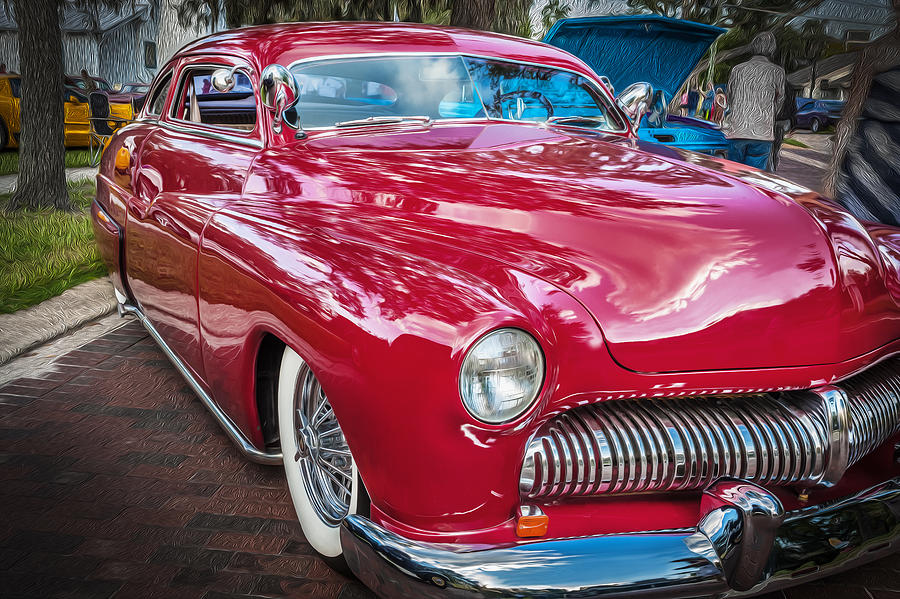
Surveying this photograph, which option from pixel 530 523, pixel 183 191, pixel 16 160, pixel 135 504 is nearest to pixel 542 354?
pixel 530 523

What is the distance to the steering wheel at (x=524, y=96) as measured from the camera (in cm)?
313

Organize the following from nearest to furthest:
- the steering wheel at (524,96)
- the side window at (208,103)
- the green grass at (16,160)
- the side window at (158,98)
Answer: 1. the steering wheel at (524,96)
2. the side window at (208,103)
3. the side window at (158,98)
4. the green grass at (16,160)

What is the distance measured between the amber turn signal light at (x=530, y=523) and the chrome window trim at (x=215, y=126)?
1.79 meters

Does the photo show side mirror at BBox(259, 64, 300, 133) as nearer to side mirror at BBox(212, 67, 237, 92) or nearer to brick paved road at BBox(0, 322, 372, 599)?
side mirror at BBox(212, 67, 237, 92)

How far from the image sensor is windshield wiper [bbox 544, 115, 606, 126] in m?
3.25

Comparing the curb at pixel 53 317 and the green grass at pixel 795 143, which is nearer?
the curb at pixel 53 317

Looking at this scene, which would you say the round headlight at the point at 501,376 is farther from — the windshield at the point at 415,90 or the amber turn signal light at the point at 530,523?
the windshield at the point at 415,90

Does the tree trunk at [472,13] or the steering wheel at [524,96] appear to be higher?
the tree trunk at [472,13]

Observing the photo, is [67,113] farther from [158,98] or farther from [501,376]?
[501,376]

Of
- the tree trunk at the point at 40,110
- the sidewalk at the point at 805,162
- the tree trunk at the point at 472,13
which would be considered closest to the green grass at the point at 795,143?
the sidewalk at the point at 805,162

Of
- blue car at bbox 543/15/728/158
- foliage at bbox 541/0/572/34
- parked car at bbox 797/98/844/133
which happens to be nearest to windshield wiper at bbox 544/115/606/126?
blue car at bbox 543/15/728/158

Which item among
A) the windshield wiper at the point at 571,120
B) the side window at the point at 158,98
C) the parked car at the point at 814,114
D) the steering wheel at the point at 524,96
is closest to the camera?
the steering wheel at the point at 524,96

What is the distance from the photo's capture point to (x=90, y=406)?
3.37 metres

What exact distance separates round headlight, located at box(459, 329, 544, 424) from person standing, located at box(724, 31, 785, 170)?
6.89 m
